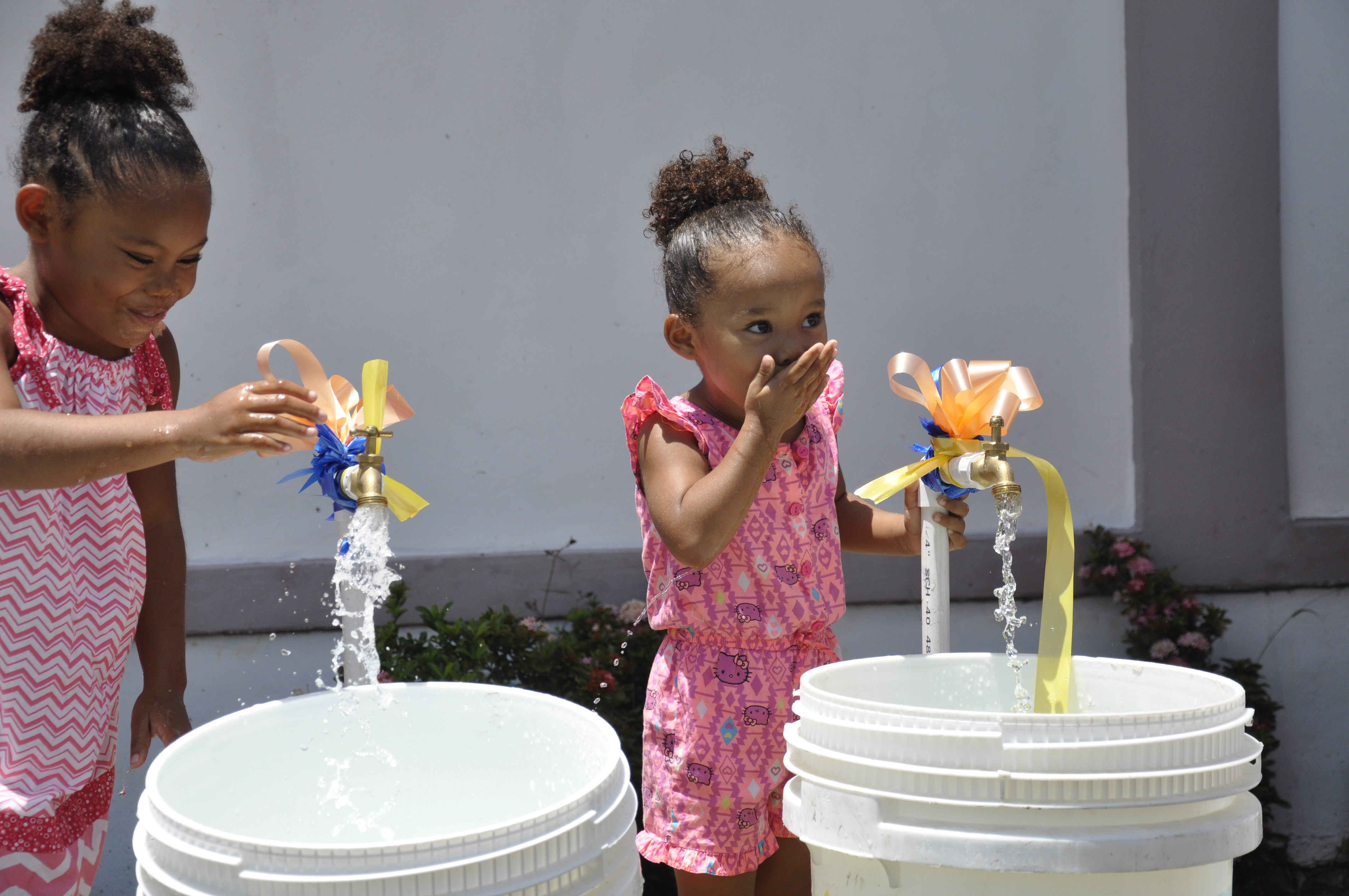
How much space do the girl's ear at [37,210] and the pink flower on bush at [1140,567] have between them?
250 centimetres

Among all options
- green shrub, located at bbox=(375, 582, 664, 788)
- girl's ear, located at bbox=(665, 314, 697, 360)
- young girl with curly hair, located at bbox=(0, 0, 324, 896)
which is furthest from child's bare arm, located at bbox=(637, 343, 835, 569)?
green shrub, located at bbox=(375, 582, 664, 788)

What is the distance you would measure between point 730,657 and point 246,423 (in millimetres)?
793

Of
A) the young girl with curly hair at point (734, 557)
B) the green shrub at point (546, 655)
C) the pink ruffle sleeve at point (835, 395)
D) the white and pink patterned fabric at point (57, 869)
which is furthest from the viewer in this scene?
the green shrub at point (546, 655)

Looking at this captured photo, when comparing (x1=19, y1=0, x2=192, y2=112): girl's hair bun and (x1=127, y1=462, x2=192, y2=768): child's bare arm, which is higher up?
(x1=19, y1=0, x2=192, y2=112): girl's hair bun

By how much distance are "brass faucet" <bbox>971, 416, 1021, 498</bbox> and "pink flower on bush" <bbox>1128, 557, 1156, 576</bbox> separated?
5.05 feet

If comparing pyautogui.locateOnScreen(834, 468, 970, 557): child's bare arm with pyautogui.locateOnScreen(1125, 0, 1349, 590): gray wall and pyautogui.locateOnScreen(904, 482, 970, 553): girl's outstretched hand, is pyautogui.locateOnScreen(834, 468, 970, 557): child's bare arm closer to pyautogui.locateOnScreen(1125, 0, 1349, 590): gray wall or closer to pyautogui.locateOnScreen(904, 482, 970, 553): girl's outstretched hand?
pyautogui.locateOnScreen(904, 482, 970, 553): girl's outstretched hand

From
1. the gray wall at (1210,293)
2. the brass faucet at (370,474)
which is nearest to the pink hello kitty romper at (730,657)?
the brass faucet at (370,474)

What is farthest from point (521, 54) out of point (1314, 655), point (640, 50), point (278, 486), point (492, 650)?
point (1314, 655)

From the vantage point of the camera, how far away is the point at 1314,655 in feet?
9.46

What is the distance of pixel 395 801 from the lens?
131cm

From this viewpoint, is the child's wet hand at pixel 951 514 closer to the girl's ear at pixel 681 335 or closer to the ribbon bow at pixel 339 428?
the girl's ear at pixel 681 335

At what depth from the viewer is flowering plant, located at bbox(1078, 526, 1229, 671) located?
2.74m

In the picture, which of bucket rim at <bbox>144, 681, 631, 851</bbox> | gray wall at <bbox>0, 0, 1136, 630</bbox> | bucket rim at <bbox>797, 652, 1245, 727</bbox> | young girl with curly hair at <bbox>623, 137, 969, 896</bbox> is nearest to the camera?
bucket rim at <bbox>144, 681, 631, 851</bbox>

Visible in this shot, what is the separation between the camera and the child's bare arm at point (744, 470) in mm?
1422
